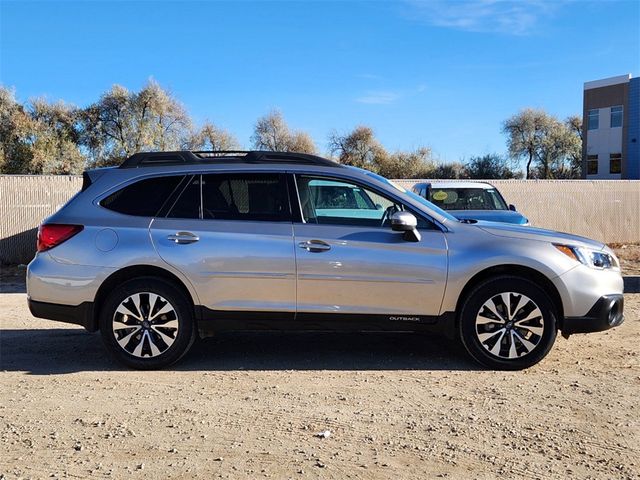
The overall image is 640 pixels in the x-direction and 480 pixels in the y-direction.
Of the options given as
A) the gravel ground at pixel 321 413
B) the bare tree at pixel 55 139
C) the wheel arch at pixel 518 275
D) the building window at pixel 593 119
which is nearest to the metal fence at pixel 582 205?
the wheel arch at pixel 518 275

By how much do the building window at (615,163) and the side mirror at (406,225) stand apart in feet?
161

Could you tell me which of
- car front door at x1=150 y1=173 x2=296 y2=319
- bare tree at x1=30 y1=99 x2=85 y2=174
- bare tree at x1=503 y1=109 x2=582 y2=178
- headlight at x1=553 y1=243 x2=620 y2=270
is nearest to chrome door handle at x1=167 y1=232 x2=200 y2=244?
car front door at x1=150 y1=173 x2=296 y2=319

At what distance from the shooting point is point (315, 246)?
17.6ft

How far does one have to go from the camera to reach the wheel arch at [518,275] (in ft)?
17.8

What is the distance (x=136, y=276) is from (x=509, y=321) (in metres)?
3.21

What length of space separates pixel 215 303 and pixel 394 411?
1849 millimetres

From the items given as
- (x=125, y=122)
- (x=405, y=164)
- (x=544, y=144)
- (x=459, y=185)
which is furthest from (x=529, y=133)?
(x=459, y=185)

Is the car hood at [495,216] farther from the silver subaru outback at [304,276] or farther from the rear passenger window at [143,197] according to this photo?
the rear passenger window at [143,197]

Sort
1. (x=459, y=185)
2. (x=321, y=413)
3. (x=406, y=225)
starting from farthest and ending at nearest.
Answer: (x=459, y=185) → (x=406, y=225) → (x=321, y=413)

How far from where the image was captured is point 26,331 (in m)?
7.25

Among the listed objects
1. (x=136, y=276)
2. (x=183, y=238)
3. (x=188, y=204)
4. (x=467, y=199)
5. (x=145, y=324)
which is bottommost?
(x=145, y=324)

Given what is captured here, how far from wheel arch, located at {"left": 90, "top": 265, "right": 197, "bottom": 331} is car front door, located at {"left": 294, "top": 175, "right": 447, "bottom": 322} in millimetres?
999

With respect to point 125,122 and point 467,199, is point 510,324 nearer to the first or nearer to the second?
point 467,199

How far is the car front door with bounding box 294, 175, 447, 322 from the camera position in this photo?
535cm
